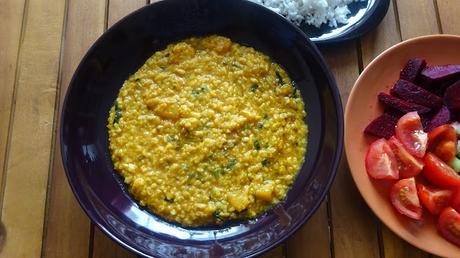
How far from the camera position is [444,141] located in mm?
2137

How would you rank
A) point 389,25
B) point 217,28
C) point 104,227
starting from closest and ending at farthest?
point 104,227
point 217,28
point 389,25

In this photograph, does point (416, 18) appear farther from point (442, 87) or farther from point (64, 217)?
point (64, 217)

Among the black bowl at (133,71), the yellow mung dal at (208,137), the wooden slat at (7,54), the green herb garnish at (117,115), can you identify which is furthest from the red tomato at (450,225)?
the wooden slat at (7,54)

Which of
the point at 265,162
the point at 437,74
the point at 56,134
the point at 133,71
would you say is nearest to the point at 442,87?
the point at 437,74

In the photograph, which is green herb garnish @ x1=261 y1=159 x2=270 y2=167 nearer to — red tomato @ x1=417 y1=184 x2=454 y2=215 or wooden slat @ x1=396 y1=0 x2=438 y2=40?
red tomato @ x1=417 y1=184 x2=454 y2=215

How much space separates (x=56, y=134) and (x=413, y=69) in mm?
1547

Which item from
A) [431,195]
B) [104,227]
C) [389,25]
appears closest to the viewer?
[104,227]

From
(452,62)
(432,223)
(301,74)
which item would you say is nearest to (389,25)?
(452,62)

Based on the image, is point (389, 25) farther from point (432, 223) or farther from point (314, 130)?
point (432, 223)

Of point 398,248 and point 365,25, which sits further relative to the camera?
point 365,25

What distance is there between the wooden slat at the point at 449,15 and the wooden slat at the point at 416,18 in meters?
0.03

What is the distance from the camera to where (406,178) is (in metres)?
2.10

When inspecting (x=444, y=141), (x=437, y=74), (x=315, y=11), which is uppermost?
(x=315, y=11)

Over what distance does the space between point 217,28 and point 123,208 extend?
A: 84cm
